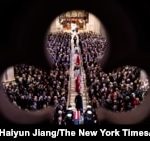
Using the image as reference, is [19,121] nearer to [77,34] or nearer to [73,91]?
[73,91]

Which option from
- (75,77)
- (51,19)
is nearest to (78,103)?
(75,77)

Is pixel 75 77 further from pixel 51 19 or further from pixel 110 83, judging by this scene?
pixel 51 19

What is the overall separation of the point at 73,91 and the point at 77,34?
49 cm

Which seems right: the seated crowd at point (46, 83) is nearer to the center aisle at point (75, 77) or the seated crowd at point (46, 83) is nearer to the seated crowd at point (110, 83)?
the center aisle at point (75, 77)

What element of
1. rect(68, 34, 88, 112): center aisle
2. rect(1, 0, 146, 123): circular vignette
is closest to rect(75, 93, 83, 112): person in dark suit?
rect(68, 34, 88, 112): center aisle

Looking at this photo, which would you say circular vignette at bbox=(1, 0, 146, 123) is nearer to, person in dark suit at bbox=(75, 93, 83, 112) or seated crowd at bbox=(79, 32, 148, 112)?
seated crowd at bbox=(79, 32, 148, 112)

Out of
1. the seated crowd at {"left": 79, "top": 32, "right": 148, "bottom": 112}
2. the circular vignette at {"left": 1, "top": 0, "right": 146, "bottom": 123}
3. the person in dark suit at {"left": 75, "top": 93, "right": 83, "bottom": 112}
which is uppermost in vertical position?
the circular vignette at {"left": 1, "top": 0, "right": 146, "bottom": 123}

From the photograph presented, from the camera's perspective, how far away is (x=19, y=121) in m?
3.08

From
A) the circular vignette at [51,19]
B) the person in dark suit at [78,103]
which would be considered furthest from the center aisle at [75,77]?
the circular vignette at [51,19]

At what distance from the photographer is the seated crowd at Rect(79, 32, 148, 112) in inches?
123

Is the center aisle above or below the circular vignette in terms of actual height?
below

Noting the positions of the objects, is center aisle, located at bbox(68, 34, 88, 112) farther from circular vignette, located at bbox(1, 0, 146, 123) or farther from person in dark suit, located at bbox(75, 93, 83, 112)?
circular vignette, located at bbox(1, 0, 146, 123)

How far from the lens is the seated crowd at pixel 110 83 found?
3119mm

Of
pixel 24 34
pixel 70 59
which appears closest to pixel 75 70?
pixel 70 59
